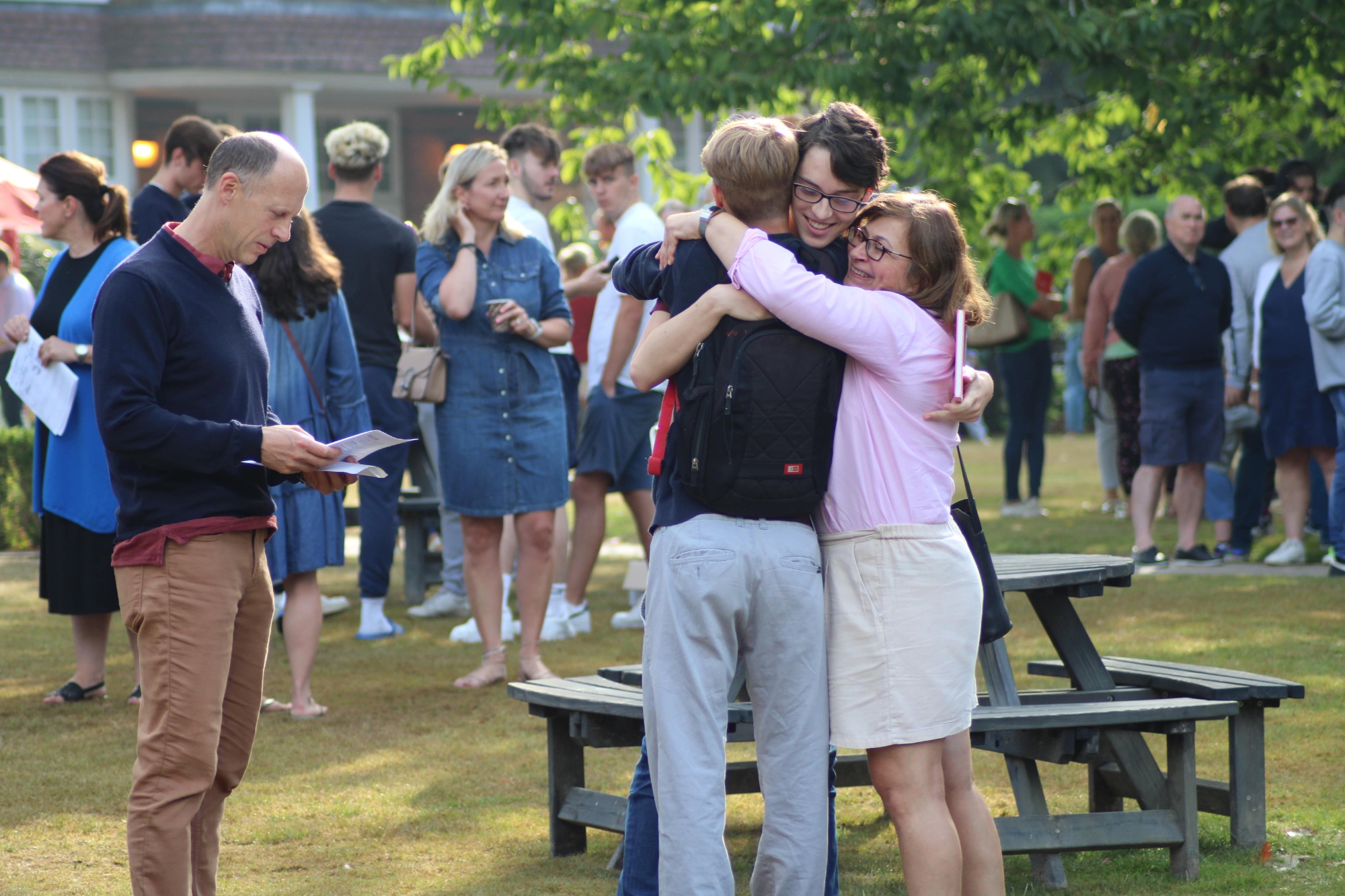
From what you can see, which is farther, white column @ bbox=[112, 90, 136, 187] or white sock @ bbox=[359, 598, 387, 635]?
white column @ bbox=[112, 90, 136, 187]

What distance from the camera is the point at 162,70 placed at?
23359 millimetres

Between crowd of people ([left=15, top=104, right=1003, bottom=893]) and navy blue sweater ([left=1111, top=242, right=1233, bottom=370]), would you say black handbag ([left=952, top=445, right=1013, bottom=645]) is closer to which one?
crowd of people ([left=15, top=104, right=1003, bottom=893])

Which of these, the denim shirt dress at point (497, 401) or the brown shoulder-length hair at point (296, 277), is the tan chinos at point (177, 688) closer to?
the brown shoulder-length hair at point (296, 277)

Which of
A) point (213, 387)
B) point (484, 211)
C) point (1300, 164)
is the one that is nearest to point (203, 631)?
point (213, 387)

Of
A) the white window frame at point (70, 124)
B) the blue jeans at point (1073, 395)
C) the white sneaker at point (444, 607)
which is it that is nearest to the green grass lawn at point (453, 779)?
the white sneaker at point (444, 607)

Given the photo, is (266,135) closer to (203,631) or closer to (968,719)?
(203,631)

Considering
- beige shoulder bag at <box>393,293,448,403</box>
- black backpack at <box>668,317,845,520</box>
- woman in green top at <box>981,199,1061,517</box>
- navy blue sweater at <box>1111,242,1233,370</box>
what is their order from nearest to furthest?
black backpack at <box>668,317,845,520</box>, beige shoulder bag at <box>393,293,448,403</box>, navy blue sweater at <box>1111,242,1233,370</box>, woman in green top at <box>981,199,1061,517</box>

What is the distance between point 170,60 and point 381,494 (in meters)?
Answer: 18.0

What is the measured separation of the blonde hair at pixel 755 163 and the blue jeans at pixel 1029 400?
354 inches

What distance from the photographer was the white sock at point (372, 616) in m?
7.59

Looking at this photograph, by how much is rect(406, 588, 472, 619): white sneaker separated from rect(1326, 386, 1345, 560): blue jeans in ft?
16.1

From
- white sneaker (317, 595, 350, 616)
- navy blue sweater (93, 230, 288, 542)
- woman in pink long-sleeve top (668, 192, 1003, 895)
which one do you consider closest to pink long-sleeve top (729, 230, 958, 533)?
woman in pink long-sleeve top (668, 192, 1003, 895)

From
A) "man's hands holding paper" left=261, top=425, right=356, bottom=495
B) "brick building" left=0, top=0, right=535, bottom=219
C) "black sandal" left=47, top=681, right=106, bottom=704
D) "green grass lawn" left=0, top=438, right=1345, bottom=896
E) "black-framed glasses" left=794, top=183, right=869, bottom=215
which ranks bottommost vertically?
"green grass lawn" left=0, top=438, right=1345, bottom=896

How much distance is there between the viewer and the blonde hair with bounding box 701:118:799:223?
292cm
